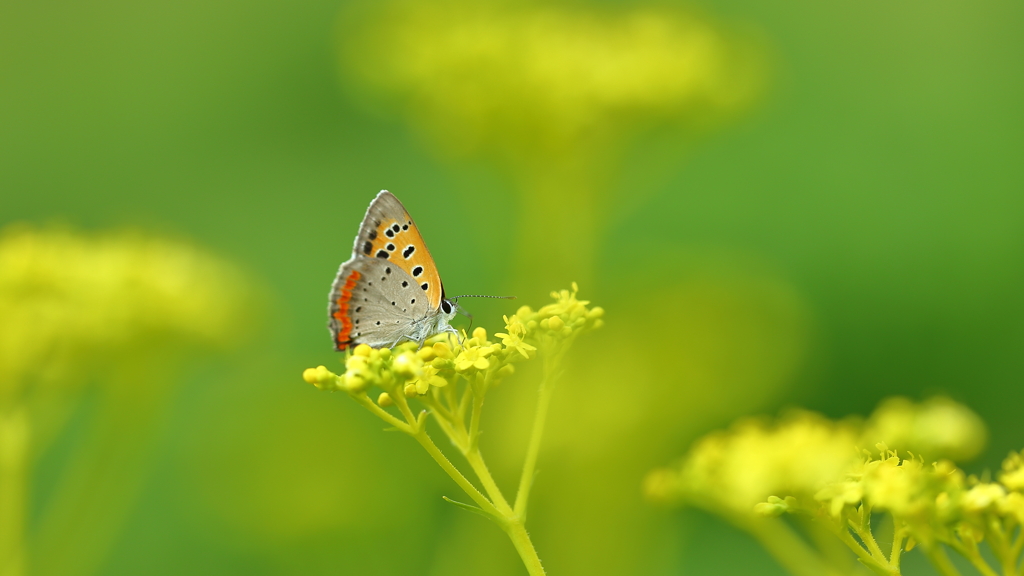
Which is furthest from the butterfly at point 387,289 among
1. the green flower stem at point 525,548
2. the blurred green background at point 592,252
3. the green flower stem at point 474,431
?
the blurred green background at point 592,252

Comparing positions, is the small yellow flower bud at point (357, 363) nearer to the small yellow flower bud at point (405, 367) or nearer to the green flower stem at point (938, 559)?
the small yellow flower bud at point (405, 367)

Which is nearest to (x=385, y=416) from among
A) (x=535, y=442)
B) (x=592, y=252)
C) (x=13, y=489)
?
(x=535, y=442)

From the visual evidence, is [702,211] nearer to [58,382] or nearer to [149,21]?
[58,382]

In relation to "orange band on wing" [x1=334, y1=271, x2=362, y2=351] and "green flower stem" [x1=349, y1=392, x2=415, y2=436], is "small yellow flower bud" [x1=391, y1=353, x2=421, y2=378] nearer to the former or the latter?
"green flower stem" [x1=349, y1=392, x2=415, y2=436]

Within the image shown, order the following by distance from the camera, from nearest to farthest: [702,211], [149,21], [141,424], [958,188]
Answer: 1. [141,424]
2. [958,188]
3. [702,211]
4. [149,21]

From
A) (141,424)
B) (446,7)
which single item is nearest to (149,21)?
(446,7)

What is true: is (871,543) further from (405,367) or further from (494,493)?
(405,367)
